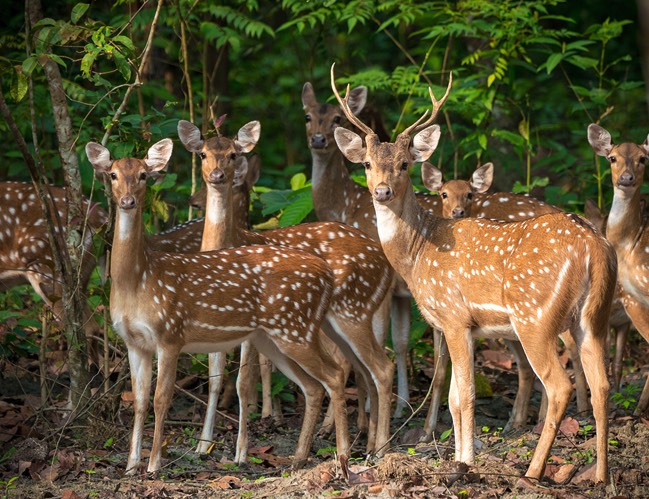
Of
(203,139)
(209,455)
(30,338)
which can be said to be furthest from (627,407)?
(30,338)

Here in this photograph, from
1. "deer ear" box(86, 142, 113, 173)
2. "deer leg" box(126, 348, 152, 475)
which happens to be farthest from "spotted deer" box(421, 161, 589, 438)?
"deer ear" box(86, 142, 113, 173)

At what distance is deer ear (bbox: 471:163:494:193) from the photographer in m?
8.84

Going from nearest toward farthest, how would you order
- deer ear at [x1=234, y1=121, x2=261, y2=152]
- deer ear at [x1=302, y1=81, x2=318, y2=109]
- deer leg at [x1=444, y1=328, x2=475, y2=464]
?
deer leg at [x1=444, y1=328, x2=475, y2=464]
deer ear at [x1=234, y1=121, x2=261, y2=152]
deer ear at [x1=302, y1=81, x2=318, y2=109]

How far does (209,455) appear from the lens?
7.48 meters

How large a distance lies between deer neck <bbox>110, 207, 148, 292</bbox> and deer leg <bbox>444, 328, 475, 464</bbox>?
199 centimetres

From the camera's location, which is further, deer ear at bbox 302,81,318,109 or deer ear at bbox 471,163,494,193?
deer ear at bbox 302,81,318,109

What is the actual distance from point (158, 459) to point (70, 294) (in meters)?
1.35

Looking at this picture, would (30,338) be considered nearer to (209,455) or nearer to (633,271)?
(209,455)

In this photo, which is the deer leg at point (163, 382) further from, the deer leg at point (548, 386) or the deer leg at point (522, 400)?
the deer leg at point (522, 400)

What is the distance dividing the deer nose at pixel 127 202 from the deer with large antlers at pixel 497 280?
1538 mm

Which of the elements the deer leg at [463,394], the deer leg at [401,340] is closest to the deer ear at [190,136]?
the deer leg at [401,340]

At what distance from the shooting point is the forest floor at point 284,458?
20.0 feet

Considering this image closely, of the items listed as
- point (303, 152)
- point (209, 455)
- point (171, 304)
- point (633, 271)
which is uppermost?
point (303, 152)

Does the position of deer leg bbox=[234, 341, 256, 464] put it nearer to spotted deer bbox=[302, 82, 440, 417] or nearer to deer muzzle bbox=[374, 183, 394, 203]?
deer muzzle bbox=[374, 183, 394, 203]
